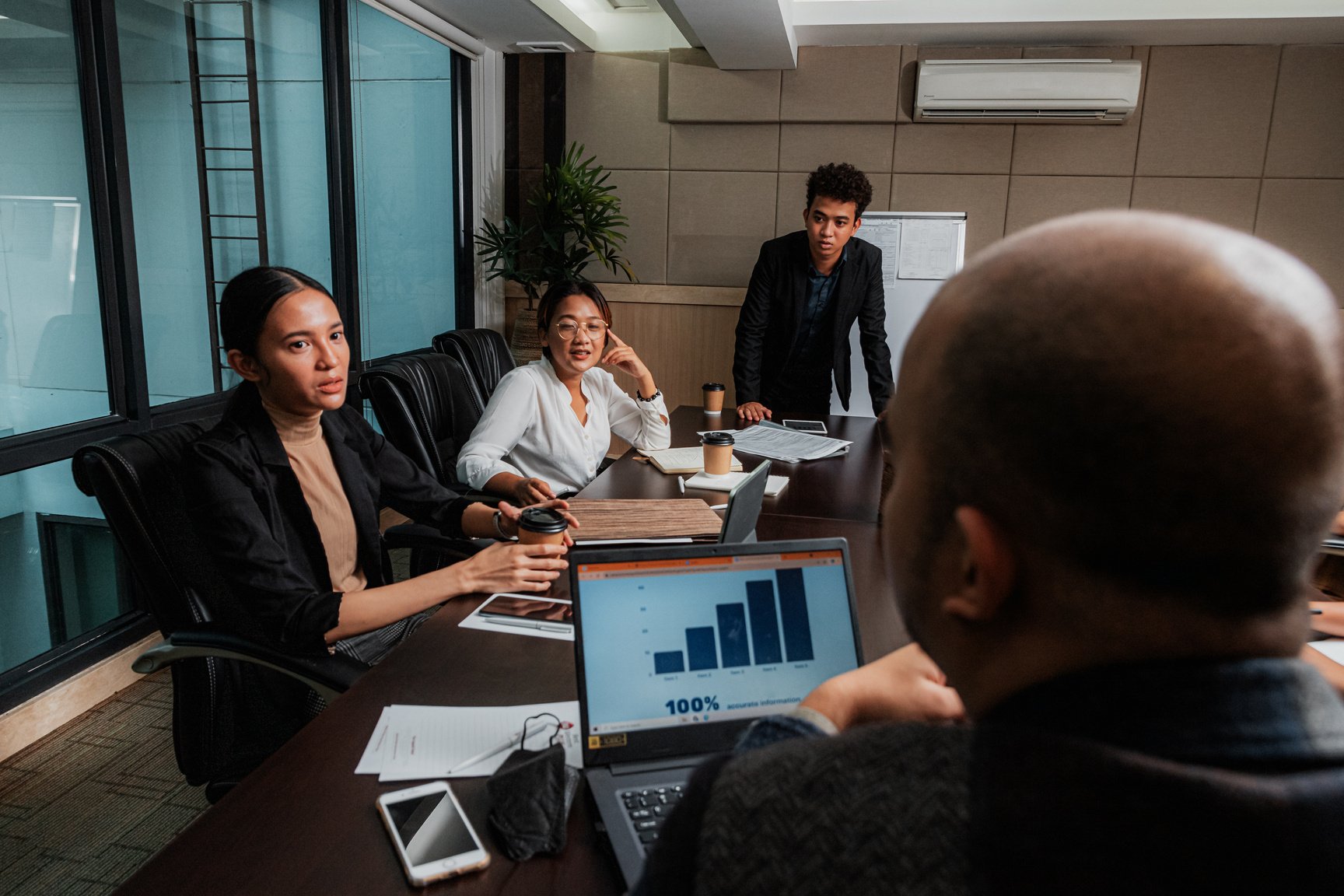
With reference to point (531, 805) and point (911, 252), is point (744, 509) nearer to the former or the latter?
point (531, 805)

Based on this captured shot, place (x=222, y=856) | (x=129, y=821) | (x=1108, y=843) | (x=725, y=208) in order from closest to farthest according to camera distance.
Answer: (x=1108, y=843)
(x=222, y=856)
(x=129, y=821)
(x=725, y=208)

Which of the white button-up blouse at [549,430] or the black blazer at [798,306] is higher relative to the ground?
the black blazer at [798,306]

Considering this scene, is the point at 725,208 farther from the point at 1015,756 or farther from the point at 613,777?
the point at 1015,756

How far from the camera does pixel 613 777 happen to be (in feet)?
3.24

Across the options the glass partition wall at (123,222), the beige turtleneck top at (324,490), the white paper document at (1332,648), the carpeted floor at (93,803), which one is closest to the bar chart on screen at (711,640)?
the white paper document at (1332,648)

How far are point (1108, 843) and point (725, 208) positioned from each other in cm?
517

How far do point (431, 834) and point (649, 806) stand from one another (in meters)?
0.22

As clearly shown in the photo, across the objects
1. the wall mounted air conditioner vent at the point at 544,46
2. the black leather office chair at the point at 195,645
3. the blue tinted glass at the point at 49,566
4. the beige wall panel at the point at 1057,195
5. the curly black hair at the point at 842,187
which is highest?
the wall mounted air conditioner vent at the point at 544,46

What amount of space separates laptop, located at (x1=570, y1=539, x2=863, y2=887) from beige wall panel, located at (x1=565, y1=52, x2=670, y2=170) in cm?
466

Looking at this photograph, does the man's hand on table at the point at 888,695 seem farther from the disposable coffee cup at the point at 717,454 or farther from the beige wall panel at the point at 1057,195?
the beige wall panel at the point at 1057,195

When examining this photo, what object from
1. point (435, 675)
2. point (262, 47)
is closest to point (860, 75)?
point (262, 47)

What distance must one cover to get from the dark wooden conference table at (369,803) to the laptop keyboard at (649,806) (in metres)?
0.04

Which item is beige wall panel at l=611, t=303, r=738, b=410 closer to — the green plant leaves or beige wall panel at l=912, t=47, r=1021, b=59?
the green plant leaves

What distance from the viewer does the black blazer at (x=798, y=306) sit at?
3.94 meters
